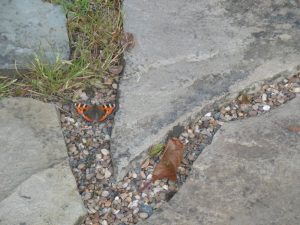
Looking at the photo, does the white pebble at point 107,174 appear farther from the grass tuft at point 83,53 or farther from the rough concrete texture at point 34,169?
the grass tuft at point 83,53

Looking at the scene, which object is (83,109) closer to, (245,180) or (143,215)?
(143,215)

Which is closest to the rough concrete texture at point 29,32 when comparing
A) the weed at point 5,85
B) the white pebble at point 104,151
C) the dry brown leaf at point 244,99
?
the weed at point 5,85

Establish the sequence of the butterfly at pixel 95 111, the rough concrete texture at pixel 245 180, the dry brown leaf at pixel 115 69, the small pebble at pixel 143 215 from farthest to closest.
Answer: the dry brown leaf at pixel 115 69
the butterfly at pixel 95 111
the small pebble at pixel 143 215
the rough concrete texture at pixel 245 180

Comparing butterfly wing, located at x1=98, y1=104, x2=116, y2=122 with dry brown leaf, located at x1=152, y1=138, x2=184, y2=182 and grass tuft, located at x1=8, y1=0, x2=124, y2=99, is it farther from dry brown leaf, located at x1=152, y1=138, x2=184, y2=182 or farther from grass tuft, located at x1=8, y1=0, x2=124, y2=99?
dry brown leaf, located at x1=152, y1=138, x2=184, y2=182

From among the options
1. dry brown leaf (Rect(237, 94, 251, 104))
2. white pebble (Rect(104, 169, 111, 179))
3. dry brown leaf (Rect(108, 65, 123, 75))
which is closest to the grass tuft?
dry brown leaf (Rect(108, 65, 123, 75))

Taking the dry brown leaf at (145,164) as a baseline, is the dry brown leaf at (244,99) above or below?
above
